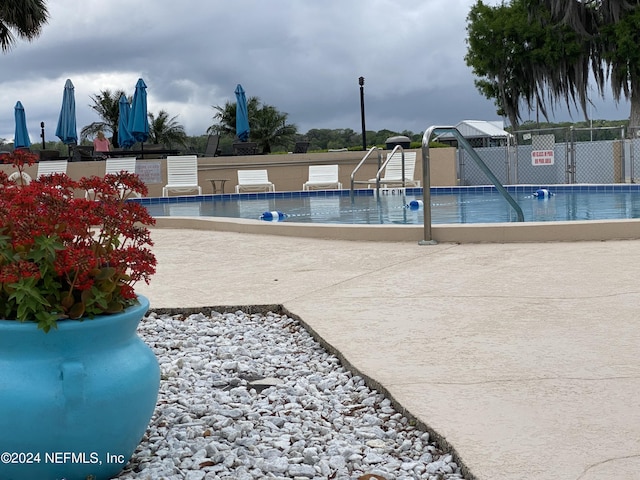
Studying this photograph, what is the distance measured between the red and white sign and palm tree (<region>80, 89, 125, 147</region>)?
2690 centimetres

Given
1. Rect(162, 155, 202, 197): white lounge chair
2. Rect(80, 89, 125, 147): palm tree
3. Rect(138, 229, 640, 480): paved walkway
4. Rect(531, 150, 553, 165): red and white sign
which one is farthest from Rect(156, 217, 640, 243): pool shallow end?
Rect(80, 89, 125, 147): palm tree

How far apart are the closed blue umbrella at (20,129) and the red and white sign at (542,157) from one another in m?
14.1

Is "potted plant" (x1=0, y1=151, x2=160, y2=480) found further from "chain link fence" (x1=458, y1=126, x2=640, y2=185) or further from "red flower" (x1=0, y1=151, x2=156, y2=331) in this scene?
"chain link fence" (x1=458, y1=126, x2=640, y2=185)

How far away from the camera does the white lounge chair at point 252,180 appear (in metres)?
18.1

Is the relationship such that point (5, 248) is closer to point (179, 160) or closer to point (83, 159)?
point (179, 160)

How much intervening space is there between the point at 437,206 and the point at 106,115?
31.6 metres

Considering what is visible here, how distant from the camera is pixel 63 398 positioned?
210 cm

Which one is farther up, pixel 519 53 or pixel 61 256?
pixel 519 53

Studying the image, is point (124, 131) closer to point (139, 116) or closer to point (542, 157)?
point (139, 116)

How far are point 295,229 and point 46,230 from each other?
6.42 meters

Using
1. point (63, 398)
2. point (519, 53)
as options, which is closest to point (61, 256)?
point (63, 398)

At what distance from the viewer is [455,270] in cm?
578

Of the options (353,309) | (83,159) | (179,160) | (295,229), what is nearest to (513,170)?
(179,160)

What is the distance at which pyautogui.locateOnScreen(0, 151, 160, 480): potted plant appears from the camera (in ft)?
6.87
